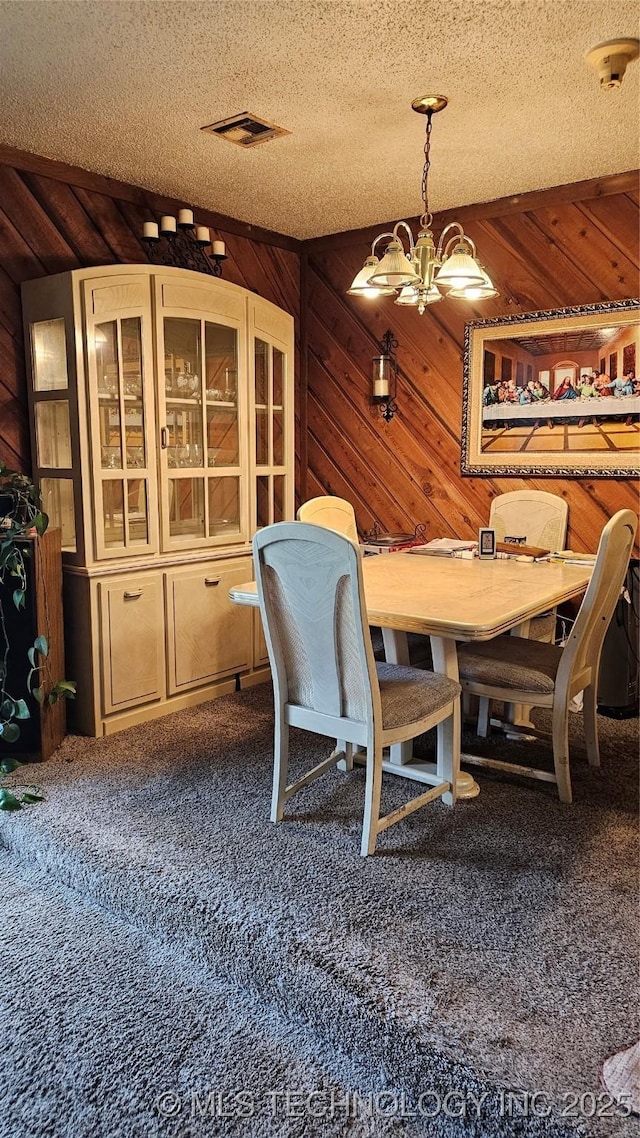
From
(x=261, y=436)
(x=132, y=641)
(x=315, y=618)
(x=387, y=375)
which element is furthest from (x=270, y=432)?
(x=315, y=618)

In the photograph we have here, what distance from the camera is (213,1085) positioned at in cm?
158

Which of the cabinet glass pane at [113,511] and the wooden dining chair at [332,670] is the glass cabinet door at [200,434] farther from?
the wooden dining chair at [332,670]

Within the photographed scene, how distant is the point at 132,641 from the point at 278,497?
1.23m

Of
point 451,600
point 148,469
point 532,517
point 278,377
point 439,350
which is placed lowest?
point 451,600

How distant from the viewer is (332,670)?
2.14 meters

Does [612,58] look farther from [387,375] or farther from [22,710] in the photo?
[22,710]

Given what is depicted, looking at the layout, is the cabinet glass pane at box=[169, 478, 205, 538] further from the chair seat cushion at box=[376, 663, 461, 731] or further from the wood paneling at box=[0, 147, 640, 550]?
the chair seat cushion at box=[376, 663, 461, 731]

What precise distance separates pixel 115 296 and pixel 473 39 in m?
1.60

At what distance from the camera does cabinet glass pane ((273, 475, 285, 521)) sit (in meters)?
4.02

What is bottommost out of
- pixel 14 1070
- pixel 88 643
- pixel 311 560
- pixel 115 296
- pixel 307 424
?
pixel 14 1070

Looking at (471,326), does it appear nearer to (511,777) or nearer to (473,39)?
(473,39)

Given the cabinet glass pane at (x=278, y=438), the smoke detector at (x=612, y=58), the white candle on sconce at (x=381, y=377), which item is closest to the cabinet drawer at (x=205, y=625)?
the cabinet glass pane at (x=278, y=438)

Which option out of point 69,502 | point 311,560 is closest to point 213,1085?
point 311,560

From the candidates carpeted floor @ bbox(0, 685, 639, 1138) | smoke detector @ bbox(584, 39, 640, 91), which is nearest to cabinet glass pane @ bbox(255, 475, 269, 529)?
carpeted floor @ bbox(0, 685, 639, 1138)
